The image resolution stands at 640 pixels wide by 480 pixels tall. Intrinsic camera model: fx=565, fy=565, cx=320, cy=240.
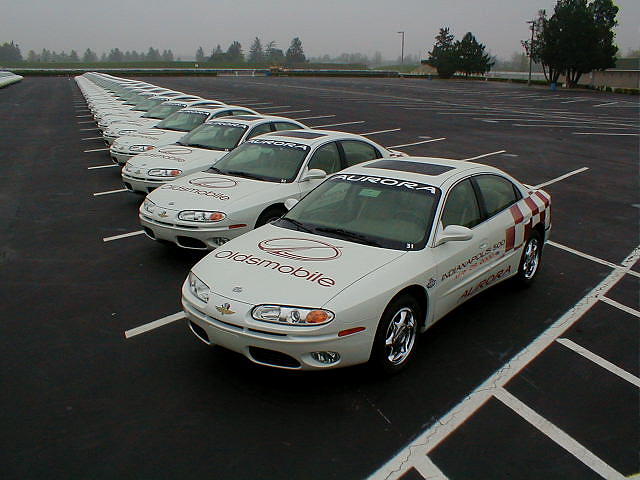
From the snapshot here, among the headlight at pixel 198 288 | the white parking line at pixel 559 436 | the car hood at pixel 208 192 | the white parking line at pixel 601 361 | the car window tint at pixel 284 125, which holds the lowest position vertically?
the white parking line at pixel 559 436

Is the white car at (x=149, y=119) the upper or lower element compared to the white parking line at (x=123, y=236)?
upper

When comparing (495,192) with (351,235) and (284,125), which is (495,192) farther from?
(284,125)

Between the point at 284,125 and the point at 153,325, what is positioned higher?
the point at 284,125

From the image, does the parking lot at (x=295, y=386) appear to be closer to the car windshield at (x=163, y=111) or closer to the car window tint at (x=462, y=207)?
the car window tint at (x=462, y=207)

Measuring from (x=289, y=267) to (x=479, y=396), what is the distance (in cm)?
173

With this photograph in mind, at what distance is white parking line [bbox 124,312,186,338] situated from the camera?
16.8ft

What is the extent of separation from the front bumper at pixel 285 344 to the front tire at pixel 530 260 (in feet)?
9.12

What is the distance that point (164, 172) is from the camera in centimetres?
905

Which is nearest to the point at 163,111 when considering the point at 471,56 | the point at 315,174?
the point at 315,174

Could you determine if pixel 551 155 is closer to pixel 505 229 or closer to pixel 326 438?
pixel 505 229

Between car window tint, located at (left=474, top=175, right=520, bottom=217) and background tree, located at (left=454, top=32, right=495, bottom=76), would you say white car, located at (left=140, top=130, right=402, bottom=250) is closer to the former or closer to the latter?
car window tint, located at (left=474, top=175, right=520, bottom=217)

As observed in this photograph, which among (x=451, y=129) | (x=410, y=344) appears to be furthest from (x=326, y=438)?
(x=451, y=129)

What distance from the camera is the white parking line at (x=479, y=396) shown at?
3484 millimetres

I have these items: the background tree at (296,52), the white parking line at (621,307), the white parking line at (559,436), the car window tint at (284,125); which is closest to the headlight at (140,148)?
the car window tint at (284,125)
